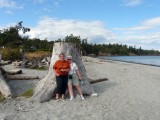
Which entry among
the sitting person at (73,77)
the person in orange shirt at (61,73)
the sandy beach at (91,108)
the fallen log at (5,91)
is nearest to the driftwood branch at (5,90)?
the fallen log at (5,91)

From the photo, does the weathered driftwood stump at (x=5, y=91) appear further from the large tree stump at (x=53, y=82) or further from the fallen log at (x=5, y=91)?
the large tree stump at (x=53, y=82)

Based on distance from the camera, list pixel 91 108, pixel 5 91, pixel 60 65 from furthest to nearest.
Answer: pixel 5 91 < pixel 60 65 < pixel 91 108

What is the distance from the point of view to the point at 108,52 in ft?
579

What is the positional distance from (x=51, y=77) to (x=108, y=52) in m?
165

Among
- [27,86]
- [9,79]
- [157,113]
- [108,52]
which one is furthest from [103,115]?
[108,52]

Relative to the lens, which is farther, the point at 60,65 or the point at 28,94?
the point at 28,94

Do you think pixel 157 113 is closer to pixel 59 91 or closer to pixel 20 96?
pixel 59 91

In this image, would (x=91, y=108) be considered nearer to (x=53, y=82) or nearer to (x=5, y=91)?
(x=53, y=82)

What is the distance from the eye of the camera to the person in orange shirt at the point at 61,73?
11.6 m

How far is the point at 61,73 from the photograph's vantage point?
11.7m

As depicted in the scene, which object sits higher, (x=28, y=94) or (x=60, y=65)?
(x=60, y=65)

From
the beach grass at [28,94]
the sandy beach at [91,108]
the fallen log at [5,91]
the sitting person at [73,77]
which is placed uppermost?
the sitting person at [73,77]

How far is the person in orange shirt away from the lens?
11.6 m

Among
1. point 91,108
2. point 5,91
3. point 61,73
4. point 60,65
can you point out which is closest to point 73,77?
point 61,73
